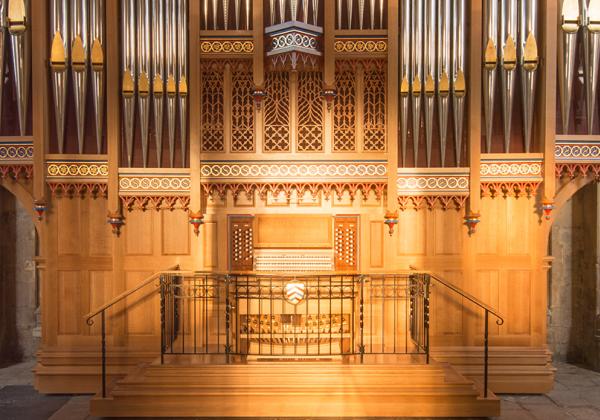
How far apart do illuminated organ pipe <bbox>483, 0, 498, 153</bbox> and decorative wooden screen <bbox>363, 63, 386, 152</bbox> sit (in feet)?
5.34

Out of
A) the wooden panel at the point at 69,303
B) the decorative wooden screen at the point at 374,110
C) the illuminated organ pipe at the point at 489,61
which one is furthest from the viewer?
the wooden panel at the point at 69,303

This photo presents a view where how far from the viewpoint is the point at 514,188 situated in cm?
872

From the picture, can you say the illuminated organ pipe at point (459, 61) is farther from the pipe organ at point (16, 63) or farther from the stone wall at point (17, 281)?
the stone wall at point (17, 281)

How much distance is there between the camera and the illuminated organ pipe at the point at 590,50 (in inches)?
333

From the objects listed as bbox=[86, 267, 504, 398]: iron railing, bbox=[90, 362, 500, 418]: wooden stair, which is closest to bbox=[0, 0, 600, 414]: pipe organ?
bbox=[86, 267, 504, 398]: iron railing

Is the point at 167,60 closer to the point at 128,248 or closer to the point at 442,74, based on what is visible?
the point at 128,248

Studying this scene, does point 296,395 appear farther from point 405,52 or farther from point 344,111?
point 405,52

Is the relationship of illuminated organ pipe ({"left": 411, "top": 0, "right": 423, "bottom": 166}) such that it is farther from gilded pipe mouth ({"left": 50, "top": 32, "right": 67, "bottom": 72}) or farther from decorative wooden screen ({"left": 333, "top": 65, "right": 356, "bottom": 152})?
gilded pipe mouth ({"left": 50, "top": 32, "right": 67, "bottom": 72})

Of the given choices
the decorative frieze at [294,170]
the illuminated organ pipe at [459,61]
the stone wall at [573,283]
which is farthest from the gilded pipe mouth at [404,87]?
the stone wall at [573,283]

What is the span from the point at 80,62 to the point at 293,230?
4.33m

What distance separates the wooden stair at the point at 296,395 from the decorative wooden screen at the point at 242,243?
202cm

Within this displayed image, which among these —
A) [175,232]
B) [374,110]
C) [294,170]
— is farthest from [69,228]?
[374,110]

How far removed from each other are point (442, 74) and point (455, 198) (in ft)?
6.53

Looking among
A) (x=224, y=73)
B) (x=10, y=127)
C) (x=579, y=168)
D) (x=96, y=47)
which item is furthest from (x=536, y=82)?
(x=10, y=127)
